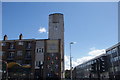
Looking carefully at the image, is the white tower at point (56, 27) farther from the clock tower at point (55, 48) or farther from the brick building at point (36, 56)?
the brick building at point (36, 56)

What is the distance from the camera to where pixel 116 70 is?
189 ft

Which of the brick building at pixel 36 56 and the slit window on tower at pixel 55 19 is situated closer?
the brick building at pixel 36 56

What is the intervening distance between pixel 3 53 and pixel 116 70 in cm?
3388

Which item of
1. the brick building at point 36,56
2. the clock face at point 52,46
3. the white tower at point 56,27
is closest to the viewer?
the brick building at point 36,56

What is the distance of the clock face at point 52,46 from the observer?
5166 centimetres

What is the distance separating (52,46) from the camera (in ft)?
171

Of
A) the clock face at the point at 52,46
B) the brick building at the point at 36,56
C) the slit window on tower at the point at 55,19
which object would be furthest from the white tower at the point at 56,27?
the clock face at the point at 52,46

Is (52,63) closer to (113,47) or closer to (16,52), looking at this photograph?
(16,52)

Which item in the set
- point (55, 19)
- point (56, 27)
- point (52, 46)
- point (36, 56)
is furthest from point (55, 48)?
point (55, 19)

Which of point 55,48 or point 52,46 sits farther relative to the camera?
point 52,46

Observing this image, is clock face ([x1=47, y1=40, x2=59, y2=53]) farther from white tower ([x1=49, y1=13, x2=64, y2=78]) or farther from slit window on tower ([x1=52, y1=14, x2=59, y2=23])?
slit window on tower ([x1=52, y1=14, x2=59, y2=23])

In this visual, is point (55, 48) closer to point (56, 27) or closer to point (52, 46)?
point (52, 46)

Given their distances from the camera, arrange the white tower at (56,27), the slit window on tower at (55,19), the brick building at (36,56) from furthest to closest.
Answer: the slit window on tower at (55,19)
the white tower at (56,27)
the brick building at (36,56)

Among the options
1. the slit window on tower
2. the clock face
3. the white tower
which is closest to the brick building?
the clock face
